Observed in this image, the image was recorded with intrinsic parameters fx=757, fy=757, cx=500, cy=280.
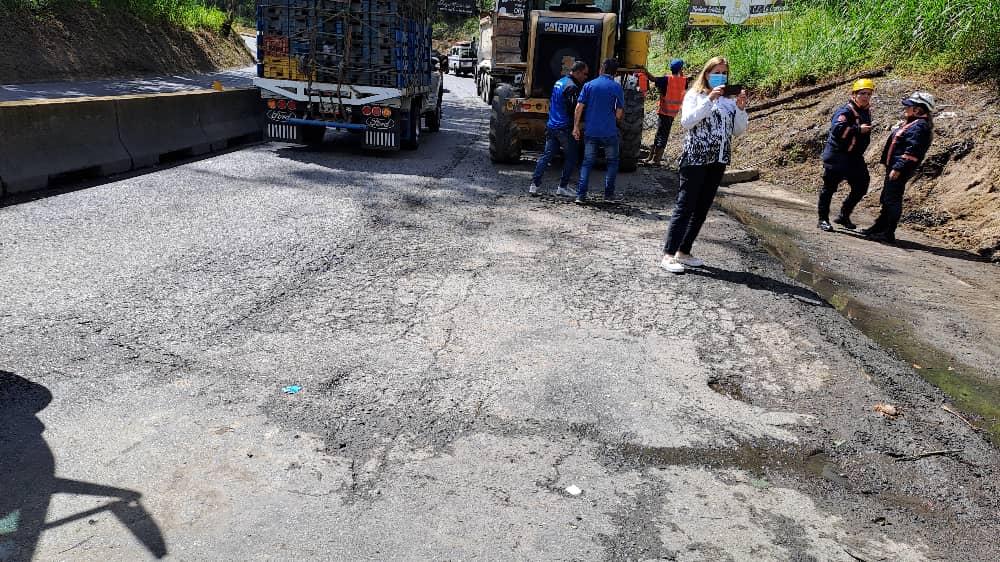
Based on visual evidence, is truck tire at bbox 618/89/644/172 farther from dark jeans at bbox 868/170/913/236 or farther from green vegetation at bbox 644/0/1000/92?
green vegetation at bbox 644/0/1000/92

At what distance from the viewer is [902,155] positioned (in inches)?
356

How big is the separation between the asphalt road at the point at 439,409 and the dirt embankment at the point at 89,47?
62.2 feet

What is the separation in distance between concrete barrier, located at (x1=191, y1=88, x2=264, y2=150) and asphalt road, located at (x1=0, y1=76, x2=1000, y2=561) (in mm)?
4854

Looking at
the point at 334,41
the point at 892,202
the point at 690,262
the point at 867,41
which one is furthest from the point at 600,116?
the point at 867,41

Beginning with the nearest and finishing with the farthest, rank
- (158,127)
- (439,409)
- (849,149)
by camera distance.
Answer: (439,409)
(849,149)
(158,127)

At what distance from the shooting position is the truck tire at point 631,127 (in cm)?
1207

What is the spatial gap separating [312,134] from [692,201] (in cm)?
859

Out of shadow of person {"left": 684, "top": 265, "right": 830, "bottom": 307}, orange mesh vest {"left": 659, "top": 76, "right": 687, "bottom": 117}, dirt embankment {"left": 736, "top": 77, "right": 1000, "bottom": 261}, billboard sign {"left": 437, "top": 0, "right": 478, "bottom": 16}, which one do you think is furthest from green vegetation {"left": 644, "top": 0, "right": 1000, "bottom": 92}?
shadow of person {"left": 684, "top": 265, "right": 830, "bottom": 307}

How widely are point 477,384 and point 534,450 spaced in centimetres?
78

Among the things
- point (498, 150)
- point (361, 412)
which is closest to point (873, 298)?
point (361, 412)

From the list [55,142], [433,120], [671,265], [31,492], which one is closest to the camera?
[31,492]

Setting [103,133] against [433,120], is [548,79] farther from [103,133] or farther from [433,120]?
[103,133]

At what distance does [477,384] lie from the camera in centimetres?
441

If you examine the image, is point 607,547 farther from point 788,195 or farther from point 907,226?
point 788,195
